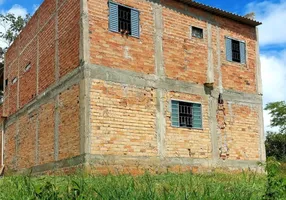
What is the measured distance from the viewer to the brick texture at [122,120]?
12461 millimetres

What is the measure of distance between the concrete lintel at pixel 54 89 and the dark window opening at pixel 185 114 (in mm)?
3946

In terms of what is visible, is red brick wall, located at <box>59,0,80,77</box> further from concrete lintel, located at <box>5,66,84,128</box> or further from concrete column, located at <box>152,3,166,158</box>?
concrete column, located at <box>152,3,166,158</box>

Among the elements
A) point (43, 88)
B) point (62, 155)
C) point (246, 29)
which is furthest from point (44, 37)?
point (246, 29)

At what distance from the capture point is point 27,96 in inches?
690

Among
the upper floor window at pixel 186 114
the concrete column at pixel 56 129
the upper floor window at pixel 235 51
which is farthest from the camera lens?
the upper floor window at pixel 235 51

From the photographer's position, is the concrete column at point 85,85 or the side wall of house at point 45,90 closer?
the concrete column at point 85,85

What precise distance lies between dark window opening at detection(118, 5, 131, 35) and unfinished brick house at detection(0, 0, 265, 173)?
36 millimetres

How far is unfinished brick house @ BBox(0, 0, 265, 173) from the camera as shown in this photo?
12742mm

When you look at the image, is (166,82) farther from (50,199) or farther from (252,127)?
(50,199)

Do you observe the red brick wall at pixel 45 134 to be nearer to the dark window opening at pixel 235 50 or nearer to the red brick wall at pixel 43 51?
the red brick wall at pixel 43 51

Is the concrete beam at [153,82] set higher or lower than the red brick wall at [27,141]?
higher

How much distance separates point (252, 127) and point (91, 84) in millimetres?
7515

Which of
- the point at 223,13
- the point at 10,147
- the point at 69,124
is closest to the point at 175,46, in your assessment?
the point at 223,13

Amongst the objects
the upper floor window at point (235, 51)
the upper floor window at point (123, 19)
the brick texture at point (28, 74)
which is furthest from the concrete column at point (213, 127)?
the brick texture at point (28, 74)
